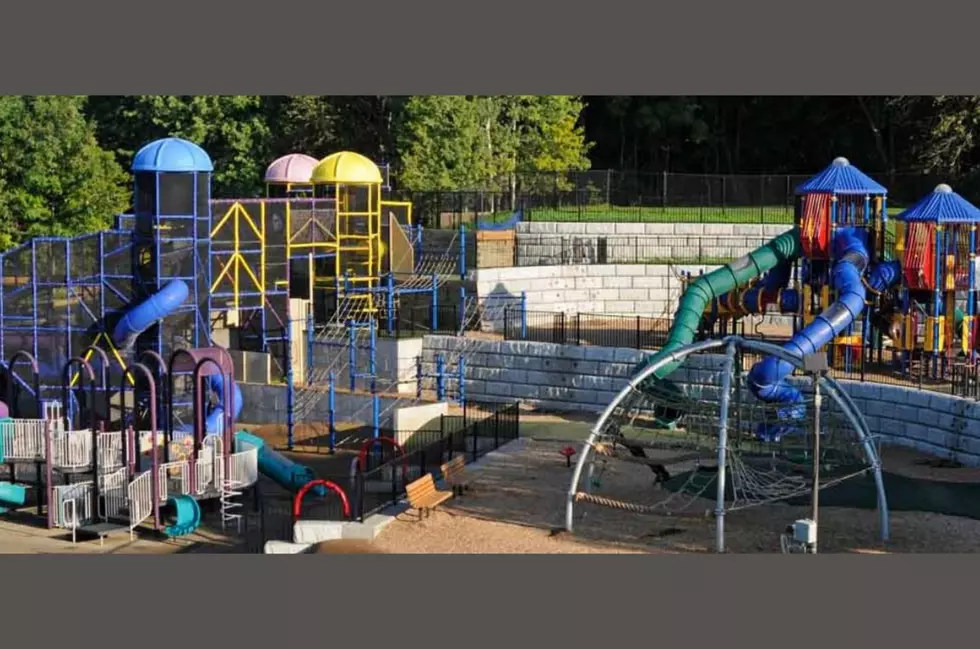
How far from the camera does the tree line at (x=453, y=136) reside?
62.3 metres

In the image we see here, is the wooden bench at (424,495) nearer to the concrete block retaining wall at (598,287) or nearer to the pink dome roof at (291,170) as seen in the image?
the concrete block retaining wall at (598,287)

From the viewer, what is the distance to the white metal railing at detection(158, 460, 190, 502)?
3481 cm

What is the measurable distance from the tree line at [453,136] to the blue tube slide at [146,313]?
759 inches

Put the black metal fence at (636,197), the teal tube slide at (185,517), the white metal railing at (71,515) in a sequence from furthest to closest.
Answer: the black metal fence at (636,197), the white metal railing at (71,515), the teal tube slide at (185,517)

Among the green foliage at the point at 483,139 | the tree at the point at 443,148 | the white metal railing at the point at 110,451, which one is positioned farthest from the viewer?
the green foliage at the point at 483,139

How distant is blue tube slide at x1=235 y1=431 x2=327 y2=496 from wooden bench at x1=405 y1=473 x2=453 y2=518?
200 inches

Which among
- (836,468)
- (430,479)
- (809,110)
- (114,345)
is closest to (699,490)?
(836,468)

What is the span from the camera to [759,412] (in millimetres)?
39750

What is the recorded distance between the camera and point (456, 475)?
36281mm

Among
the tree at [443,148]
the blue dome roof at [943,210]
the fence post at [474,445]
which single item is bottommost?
the fence post at [474,445]

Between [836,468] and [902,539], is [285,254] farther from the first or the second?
[902,539]

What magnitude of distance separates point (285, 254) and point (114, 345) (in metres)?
6.92

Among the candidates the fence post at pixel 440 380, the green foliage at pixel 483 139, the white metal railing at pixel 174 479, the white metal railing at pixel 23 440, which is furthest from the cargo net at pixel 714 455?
the green foliage at pixel 483 139

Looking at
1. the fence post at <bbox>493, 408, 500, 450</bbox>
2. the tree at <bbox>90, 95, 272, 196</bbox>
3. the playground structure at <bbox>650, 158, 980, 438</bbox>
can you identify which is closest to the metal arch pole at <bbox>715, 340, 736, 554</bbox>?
the fence post at <bbox>493, 408, 500, 450</bbox>
